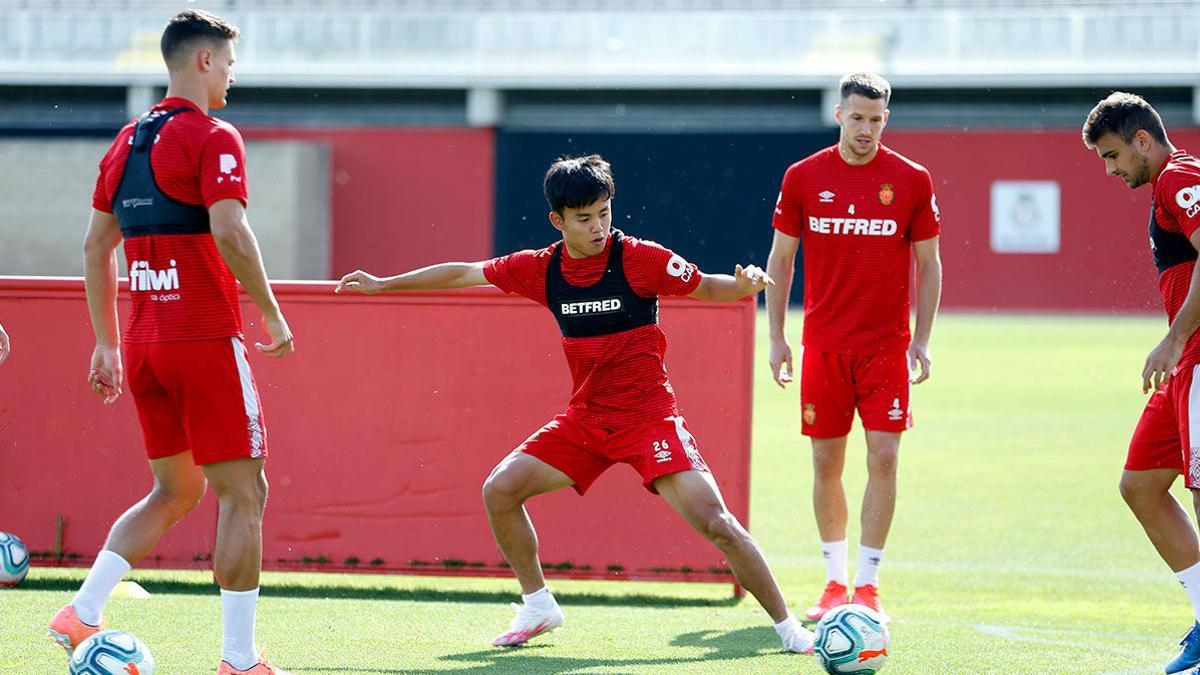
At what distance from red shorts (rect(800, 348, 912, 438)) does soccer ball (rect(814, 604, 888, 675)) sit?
4.50 ft

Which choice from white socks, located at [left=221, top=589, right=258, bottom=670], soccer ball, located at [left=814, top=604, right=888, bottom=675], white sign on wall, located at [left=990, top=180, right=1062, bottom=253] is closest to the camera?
white socks, located at [left=221, top=589, right=258, bottom=670]

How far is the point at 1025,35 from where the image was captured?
33.0 meters

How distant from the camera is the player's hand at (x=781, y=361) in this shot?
6285mm

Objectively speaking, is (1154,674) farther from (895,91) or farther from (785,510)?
(895,91)

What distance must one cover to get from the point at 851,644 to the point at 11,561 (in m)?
3.73

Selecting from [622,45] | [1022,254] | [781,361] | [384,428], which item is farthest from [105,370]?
[1022,254]

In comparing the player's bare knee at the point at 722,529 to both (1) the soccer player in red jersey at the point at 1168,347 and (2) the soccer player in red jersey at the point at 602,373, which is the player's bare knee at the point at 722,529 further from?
(1) the soccer player in red jersey at the point at 1168,347

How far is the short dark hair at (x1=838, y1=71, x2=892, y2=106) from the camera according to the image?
6109 millimetres

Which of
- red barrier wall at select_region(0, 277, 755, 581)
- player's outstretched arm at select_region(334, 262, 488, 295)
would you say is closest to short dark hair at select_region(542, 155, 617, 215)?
player's outstretched arm at select_region(334, 262, 488, 295)

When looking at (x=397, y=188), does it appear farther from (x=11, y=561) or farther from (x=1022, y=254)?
(x=11, y=561)

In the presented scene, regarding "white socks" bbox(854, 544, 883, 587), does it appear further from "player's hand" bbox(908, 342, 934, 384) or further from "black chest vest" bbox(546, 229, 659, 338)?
"black chest vest" bbox(546, 229, 659, 338)

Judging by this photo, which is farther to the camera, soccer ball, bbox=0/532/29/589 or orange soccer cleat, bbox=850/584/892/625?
soccer ball, bbox=0/532/29/589

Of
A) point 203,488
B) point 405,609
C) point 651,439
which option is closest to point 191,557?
point 405,609

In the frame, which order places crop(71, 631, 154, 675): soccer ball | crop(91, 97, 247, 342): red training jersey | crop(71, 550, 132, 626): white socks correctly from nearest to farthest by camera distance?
crop(71, 631, 154, 675): soccer ball, crop(91, 97, 247, 342): red training jersey, crop(71, 550, 132, 626): white socks
